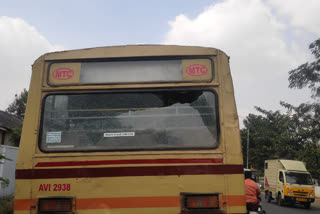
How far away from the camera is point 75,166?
3.99 m

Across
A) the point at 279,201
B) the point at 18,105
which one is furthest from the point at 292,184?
the point at 18,105

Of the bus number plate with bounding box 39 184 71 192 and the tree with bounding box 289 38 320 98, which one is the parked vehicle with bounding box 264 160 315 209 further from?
the bus number plate with bounding box 39 184 71 192

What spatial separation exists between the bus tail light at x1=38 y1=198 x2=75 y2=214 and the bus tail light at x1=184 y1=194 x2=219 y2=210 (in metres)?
1.24

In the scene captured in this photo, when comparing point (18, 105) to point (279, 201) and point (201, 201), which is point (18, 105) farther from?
point (201, 201)

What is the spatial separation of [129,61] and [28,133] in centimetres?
145

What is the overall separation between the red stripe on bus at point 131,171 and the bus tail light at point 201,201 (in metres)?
0.24

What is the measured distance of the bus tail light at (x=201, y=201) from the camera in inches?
151

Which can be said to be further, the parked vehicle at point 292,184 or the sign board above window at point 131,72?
the parked vehicle at point 292,184

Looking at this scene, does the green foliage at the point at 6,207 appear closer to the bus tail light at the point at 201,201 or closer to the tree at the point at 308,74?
the bus tail light at the point at 201,201

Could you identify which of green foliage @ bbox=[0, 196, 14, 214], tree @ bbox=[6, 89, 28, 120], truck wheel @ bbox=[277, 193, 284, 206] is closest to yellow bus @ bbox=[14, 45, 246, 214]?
green foliage @ bbox=[0, 196, 14, 214]

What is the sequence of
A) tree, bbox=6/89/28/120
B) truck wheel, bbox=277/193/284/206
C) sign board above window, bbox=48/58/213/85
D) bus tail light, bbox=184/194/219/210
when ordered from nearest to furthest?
bus tail light, bbox=184/194/219/210, sign board above window, bbox=48/58/213/85, truck wheel, bbox=277/193/284/206, tree, bbox=6/89/28/120

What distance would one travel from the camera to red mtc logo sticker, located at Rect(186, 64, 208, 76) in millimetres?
4306

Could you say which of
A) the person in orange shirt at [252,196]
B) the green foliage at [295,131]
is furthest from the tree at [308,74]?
the person in orange shirt at [252,196]

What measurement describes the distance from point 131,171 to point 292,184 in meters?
19.6
